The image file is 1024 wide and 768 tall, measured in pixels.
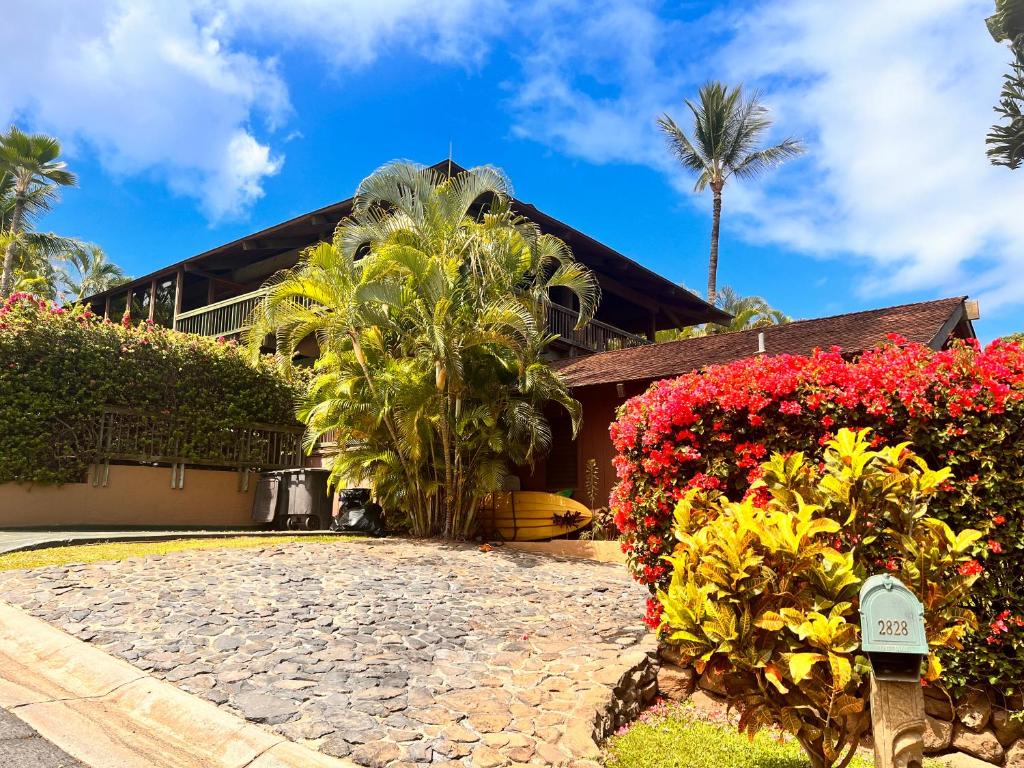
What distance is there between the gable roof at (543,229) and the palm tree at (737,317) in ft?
17.0

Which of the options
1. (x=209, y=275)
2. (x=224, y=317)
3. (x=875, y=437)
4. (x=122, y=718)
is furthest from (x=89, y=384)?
(x=875, y=437)

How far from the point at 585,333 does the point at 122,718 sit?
14.6m

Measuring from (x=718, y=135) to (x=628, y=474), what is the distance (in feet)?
85.8

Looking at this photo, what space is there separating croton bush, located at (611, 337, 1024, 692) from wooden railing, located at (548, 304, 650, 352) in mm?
10319

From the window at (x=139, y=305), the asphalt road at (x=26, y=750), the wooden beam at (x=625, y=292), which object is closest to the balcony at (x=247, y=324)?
the wooden beam at (x=625, y=292)

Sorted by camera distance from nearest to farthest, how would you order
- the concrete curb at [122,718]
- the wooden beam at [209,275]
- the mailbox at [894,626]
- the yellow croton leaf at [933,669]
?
the mailbox at [894,626] < the yellow croton leaf at [933,669] < the concrete curb at [122,718] < the wooden beam at [209,275]

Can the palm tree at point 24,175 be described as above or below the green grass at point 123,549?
above

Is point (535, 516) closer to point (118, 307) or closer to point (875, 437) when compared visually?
point (875, 437)

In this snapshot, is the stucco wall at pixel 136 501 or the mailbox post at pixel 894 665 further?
the stucco wall at pixel 136 501

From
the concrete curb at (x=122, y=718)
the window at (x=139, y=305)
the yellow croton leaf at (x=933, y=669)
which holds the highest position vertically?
the window at (x=139, y=305)

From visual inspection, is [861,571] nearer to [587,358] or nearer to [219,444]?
[587,358]

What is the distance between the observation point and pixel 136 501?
504 inches

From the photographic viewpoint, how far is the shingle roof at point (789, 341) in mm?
10109

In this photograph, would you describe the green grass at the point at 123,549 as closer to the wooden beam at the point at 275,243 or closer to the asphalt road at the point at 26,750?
the asphalt road at the point at 26,750
